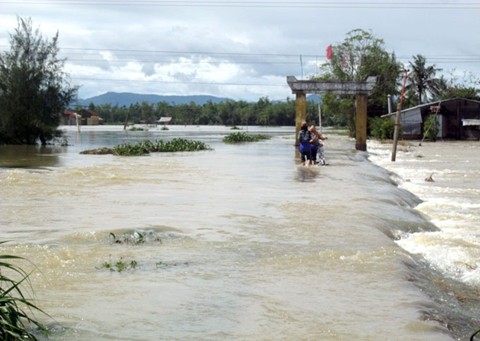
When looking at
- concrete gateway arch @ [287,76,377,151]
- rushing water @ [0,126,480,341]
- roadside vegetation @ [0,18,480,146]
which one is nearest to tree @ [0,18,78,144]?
roadside vegetation @ [0,18,480,146]

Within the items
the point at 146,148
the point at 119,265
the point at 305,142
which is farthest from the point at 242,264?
the point at 146,148

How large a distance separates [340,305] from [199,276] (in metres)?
1.85

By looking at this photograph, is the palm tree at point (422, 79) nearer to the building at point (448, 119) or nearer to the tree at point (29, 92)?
the building at point (448, 119)

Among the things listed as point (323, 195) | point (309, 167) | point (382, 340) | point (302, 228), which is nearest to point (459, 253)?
point (302, 228)

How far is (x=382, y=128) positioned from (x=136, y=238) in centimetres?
5318

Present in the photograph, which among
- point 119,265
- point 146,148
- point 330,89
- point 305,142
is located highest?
point 330,89

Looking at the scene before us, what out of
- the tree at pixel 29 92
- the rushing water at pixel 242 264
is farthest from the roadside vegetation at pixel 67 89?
the rushing water at pixel 242 264

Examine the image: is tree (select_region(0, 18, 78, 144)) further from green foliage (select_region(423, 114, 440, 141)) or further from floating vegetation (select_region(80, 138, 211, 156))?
green foliage (select_region(423, 114, 440, 141))

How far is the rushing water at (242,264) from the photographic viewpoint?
645cm

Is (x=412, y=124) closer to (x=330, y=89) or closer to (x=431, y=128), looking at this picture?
(x=431, y=128)

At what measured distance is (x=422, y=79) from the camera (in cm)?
8212

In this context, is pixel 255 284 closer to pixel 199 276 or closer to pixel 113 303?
pixel 199 276

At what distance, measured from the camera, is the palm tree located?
8129 centimetres

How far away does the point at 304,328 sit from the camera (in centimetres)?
635
